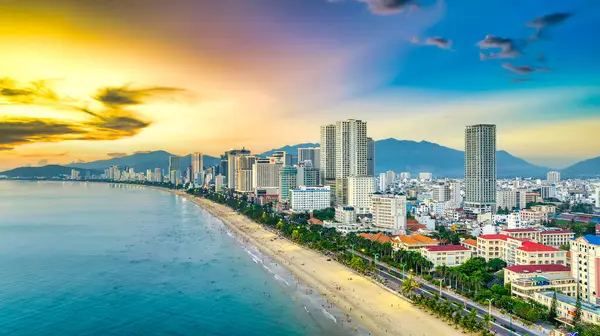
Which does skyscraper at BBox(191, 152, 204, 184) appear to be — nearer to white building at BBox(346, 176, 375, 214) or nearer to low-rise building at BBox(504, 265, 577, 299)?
white building at BBox(346, 176, 375, 214)

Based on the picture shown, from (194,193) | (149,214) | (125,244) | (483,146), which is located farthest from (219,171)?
(125,244)

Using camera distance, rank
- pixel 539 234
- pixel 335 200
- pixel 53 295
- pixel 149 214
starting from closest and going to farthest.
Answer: pixel 53 295, pixel 539 234, pixel 149 214, pixel 335 200

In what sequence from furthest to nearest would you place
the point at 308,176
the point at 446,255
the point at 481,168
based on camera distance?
1. the point at 308,176
2. the point at 481,168
3. the point at 446,255

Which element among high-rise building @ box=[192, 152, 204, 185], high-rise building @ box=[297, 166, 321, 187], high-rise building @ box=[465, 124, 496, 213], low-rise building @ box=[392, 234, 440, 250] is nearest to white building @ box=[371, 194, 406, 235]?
low-rise building @ box=[392, 234, 440, 250]

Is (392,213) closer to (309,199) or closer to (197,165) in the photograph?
(309,199)

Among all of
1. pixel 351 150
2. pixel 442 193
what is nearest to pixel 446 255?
pixel 351 150

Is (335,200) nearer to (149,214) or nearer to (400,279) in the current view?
(149,214)

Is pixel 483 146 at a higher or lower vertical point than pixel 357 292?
higher

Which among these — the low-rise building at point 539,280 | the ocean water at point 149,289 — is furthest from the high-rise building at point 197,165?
the low-rise building at point 539,280

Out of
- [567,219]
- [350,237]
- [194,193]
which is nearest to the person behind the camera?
[350,237]
